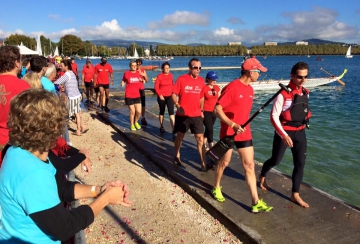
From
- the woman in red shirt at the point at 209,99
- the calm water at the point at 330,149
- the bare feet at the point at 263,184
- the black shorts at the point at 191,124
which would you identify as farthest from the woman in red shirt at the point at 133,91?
the bare feet at the point at 263,184

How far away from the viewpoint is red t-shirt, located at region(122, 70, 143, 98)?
28.7 feet

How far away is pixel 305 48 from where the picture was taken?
195 meters

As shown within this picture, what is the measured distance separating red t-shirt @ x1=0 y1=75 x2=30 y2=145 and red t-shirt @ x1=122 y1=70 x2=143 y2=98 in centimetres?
545

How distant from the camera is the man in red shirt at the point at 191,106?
5.59 m

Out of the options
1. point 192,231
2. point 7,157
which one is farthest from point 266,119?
point 7,157

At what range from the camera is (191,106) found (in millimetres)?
5676

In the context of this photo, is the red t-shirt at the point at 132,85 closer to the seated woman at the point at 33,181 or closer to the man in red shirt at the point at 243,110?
the man in red shirt at the point at 243,110

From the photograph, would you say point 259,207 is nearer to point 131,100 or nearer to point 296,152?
point 296,152

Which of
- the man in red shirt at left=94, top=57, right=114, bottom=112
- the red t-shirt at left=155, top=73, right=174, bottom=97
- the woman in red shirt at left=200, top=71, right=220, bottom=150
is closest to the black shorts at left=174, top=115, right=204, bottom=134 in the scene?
the woman in red shirt at left=200, top=71, right=220, bottom=150

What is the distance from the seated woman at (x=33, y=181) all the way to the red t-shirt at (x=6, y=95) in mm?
1762

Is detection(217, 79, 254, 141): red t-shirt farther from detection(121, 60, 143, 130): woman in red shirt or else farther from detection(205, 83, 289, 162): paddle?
detection(121, 60, 143, 130): woman in red shirt

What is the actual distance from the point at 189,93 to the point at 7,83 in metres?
3.23

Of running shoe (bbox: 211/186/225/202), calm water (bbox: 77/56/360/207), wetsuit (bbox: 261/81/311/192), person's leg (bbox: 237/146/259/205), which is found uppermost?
wetsuit (bbox: 261/81/311/192)

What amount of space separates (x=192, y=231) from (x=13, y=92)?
114 inches
